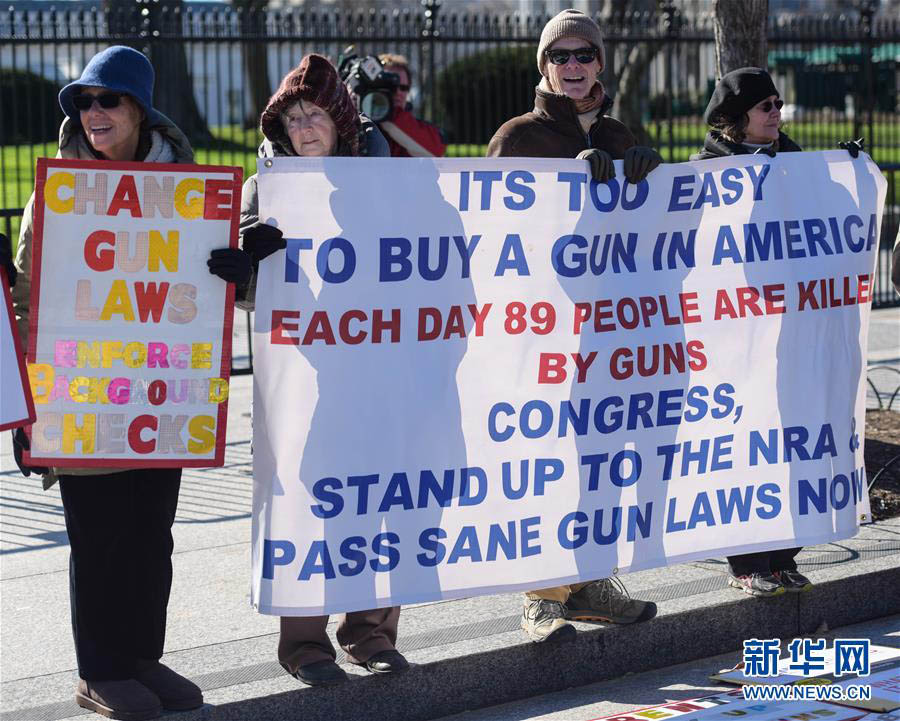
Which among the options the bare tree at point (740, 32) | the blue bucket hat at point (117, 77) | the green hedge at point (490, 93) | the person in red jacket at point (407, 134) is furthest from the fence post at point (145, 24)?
the blue bucket hat at point (117, 77)

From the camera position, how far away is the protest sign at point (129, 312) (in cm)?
395

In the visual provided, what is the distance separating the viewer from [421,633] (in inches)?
187

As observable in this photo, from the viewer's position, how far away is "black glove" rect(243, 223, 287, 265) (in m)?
4.08

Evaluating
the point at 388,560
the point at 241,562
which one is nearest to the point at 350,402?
Answer: the point at 388,560

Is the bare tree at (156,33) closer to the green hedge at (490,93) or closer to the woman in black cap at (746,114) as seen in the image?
the green hedge at (490,93)

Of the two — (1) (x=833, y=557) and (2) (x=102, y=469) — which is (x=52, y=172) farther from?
(1) (x=833, y=557)

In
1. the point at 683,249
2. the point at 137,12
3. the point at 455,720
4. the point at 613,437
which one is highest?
the point at 137,12

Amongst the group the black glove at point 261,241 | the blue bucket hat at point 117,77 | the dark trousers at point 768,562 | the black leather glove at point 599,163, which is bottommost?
the dark trousers at point 768,562

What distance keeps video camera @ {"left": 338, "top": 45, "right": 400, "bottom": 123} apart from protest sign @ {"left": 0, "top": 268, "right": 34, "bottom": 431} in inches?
174

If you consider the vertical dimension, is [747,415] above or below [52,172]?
below

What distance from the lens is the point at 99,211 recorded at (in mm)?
3971

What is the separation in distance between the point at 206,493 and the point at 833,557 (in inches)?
119

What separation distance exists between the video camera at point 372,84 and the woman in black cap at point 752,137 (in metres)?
3.27
